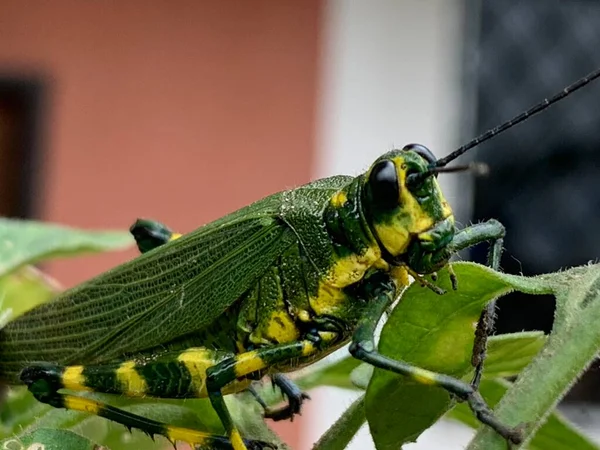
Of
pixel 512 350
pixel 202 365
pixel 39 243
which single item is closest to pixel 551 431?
pixel 512 350

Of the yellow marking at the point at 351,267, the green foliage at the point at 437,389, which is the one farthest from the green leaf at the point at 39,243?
the yellow marking at the point at 351,267

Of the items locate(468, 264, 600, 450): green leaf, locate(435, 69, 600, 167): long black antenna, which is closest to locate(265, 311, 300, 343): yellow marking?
locate(435, 69, 600, 167): long black antenna

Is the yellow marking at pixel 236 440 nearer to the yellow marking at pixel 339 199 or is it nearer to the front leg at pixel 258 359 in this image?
the front leg at pixel 258 359

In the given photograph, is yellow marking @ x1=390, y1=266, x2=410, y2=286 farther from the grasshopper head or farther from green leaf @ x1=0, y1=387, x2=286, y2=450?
green leaf @ x1=0, y1=387, x2=286, y2=450

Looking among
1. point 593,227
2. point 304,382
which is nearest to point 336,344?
point 304,382

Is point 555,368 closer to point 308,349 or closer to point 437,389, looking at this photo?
point 437,389
